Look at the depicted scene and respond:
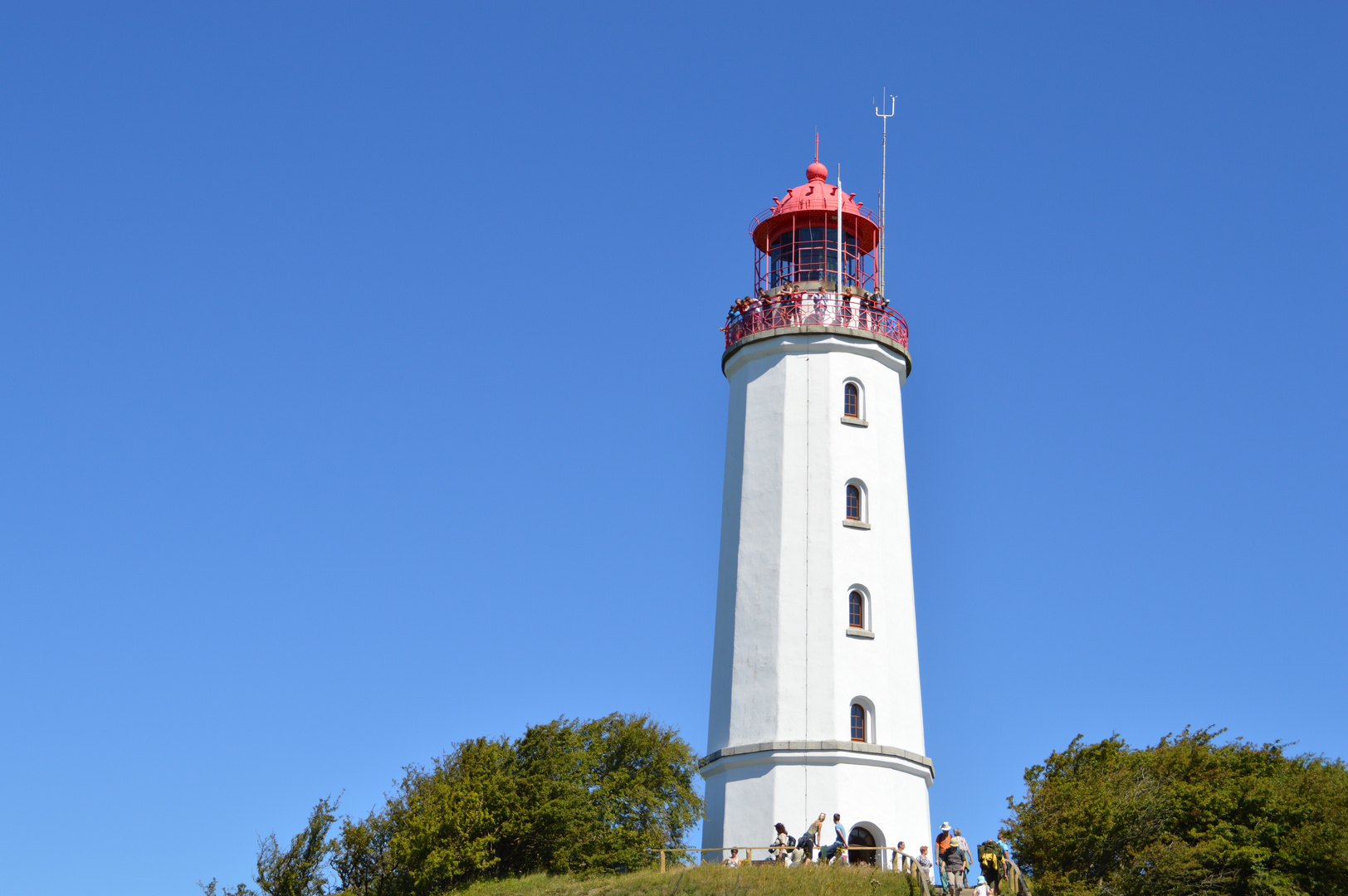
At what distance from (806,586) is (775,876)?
8.62 m

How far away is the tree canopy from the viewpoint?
3775 cm

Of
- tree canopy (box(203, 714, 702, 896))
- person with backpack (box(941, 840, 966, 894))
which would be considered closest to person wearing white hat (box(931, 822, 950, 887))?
person with backpack (box(941, 840, 966, 894))

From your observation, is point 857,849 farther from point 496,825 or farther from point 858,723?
point 496,825

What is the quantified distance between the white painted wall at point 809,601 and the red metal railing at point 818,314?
0.55m

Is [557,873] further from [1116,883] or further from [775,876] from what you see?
[1116,883]

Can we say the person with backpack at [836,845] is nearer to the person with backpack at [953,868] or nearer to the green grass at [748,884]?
the green grass at [748,884]

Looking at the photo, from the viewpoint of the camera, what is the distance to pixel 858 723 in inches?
1506

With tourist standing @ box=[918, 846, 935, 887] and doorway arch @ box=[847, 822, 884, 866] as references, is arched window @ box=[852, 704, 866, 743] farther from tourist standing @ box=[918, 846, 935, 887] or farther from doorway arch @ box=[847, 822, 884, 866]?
tourist standing @ box=[918, 846, 935, 887]

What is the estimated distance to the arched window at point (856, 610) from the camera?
38969mm

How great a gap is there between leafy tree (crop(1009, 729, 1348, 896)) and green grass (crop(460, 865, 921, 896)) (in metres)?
4.12

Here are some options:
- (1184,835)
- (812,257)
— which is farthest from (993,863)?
(812,257)

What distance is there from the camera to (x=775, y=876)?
107 ft

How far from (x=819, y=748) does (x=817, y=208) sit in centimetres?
1585

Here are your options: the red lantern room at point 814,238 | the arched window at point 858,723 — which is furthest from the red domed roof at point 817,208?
the arched window at point 858,723
